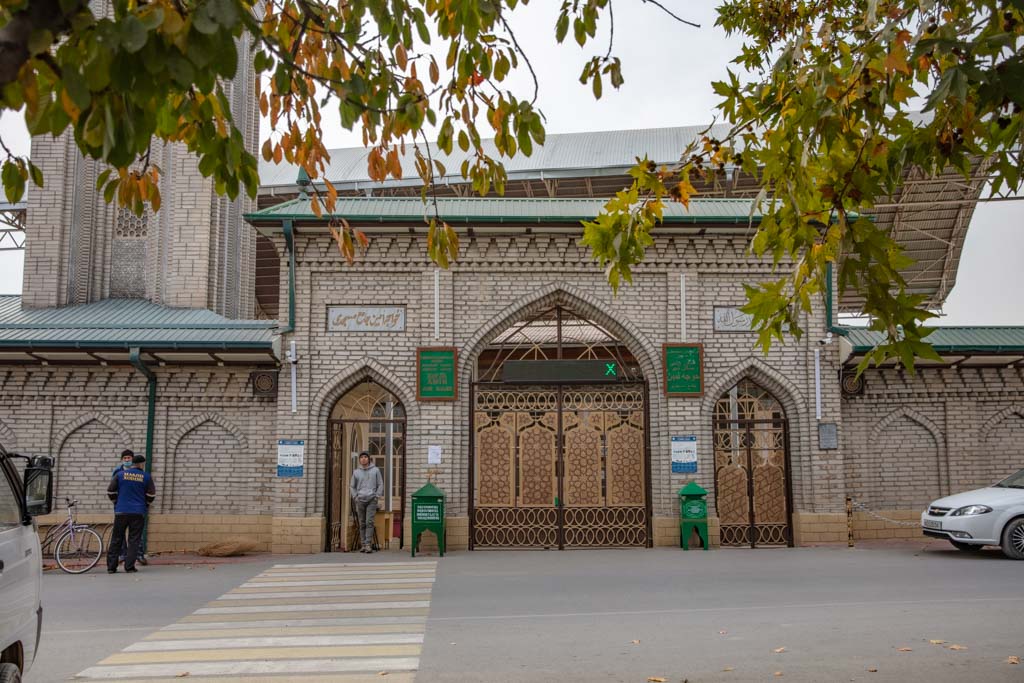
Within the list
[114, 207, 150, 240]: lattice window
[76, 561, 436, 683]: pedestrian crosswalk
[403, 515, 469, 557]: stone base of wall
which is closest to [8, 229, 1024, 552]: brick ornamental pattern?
[403, 515, 469, 557]: stone base of wall

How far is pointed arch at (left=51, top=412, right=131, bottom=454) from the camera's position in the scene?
15.4 meters

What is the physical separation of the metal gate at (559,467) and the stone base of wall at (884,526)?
3.80m

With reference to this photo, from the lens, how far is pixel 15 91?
342 centimetres

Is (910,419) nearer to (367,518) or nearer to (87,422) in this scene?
(367,518)

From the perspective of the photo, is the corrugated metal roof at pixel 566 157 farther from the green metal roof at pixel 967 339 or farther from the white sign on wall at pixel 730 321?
the green metal roof at pixel 967 339

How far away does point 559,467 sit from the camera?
600 inches

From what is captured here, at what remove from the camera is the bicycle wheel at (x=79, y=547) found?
1377 centimetres

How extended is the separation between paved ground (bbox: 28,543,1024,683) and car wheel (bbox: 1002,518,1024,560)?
326 millimetres

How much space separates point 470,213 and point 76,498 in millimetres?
8214

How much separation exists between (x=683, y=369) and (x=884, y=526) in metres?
4.61

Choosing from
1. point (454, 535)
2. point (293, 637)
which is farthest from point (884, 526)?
point (293, 637)

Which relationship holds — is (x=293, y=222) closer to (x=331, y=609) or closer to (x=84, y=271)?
(x=84, y=271)

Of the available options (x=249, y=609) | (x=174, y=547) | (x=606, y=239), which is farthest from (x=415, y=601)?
(x=174, y=547)

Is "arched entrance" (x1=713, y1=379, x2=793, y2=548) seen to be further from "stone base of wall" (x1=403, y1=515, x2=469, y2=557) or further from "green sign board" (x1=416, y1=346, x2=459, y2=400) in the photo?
"green sign board" (x1=416, y1=346, x2=459, y2=400)
